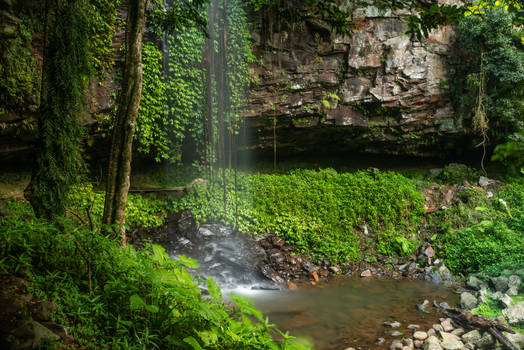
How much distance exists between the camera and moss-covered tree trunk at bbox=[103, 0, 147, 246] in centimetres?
342

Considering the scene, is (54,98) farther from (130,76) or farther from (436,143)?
(436,143)

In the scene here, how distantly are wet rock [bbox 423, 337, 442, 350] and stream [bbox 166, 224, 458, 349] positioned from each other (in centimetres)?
45

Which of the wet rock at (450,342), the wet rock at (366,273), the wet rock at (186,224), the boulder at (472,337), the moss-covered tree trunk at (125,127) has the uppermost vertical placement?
the moss-covered tree trunk at (125,127)

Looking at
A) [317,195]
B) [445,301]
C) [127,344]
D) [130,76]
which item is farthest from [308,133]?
[127,344]

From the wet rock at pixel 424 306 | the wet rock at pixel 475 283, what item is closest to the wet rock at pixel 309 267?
the wet rock at pixel 424 306

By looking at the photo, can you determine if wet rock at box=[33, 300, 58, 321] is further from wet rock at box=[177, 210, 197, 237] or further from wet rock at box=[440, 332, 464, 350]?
wet rock at box=[177, 210, 197, 237]

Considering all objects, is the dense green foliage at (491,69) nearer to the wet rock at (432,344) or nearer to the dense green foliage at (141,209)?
the wet rock at (432,344)

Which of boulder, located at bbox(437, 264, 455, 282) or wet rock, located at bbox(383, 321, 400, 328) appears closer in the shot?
wet rock, located at bbox(383, 321, 400, 328)

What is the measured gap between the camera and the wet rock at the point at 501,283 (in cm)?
558

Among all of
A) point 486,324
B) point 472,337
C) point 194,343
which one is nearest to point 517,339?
point 486,324

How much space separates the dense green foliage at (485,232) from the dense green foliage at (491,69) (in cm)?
183

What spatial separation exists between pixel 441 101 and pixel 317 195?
5.23 metres

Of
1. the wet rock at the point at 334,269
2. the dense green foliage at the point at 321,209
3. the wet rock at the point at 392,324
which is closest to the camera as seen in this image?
the wet rock at the point at 392,324

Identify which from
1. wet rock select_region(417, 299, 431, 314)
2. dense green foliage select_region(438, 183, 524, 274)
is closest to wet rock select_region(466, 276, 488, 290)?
dense green foliage select_region(438, 183, 524, 274)
